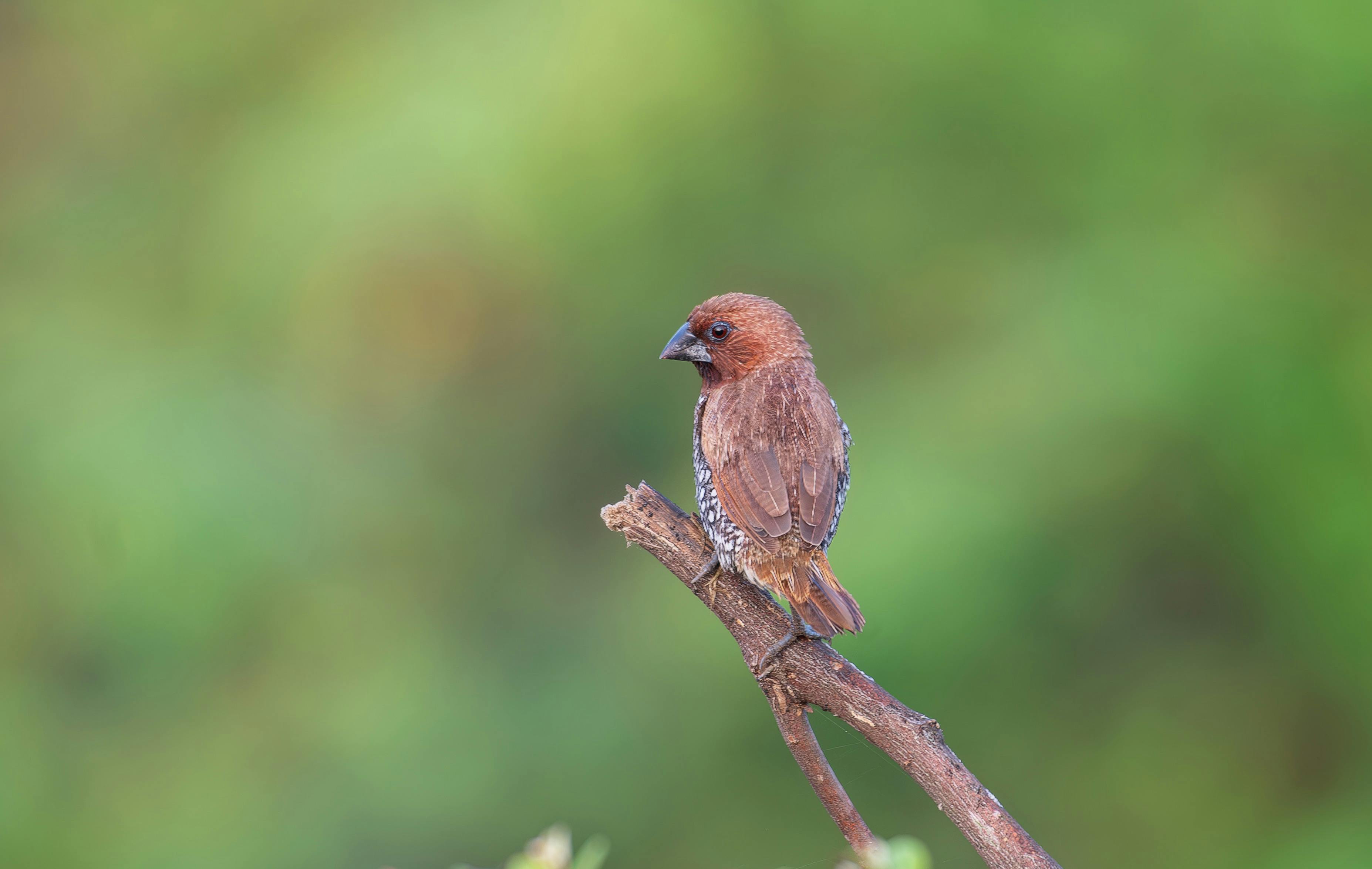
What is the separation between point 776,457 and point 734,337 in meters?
0.47

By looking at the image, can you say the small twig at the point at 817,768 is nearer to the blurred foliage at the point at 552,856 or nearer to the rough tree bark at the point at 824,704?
the rough tree bark at the point at 824,704

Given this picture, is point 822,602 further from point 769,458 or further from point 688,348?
point 688,348

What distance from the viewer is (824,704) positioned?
2213mm

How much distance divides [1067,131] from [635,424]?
8.55 feet

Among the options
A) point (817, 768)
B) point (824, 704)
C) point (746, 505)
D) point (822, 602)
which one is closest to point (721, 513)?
point (746, 505)

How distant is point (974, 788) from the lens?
1.98 m

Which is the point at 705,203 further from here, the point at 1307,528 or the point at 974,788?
the point at 974,788

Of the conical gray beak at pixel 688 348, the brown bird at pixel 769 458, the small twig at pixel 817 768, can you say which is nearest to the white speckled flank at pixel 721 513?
the brown bird at pixel 769 458

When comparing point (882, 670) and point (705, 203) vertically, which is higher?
point (705, 203)

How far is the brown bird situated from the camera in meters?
2.42

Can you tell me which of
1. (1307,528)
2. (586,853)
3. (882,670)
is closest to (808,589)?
(586,853)

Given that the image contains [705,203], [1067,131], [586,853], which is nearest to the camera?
[586,853]

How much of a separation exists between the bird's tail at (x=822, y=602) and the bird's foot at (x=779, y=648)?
0.05 feet

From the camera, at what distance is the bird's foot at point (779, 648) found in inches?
91.4
